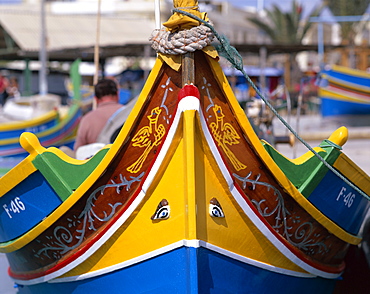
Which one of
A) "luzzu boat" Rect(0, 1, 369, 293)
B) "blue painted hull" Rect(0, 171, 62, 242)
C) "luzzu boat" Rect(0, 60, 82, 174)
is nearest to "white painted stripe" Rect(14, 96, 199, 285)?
"luzzu boat" Rect(0, 1, 369, 293)

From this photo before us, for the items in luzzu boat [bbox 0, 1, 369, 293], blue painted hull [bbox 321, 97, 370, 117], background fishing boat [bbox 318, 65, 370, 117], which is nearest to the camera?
luzzu boat [bbox 0, 1, 369, 293]

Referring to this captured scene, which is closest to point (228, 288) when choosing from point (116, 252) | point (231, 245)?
point (231, 245)

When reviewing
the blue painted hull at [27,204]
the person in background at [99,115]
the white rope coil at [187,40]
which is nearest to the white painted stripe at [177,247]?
the blue painted hull at [27,204]

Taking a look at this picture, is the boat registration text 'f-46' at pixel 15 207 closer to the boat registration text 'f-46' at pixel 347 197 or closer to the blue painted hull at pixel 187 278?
the blue painted hull at pixel 187 278

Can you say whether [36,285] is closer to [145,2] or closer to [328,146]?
[328,146]

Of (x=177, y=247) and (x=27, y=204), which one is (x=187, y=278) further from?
(x=27, y=204)

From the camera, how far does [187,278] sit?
3.63m

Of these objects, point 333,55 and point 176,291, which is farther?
point 333,55

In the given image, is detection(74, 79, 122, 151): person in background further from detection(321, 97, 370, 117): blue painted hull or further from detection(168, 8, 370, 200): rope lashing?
detection(321, 97, 370, 117): blue painted hull

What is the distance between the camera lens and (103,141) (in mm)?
5547

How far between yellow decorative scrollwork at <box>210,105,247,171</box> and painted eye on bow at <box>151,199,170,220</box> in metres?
0.46

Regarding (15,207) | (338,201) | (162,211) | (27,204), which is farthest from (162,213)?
(338,201)

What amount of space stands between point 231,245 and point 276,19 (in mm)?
26908

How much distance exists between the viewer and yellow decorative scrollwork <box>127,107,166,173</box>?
11.9 feet
